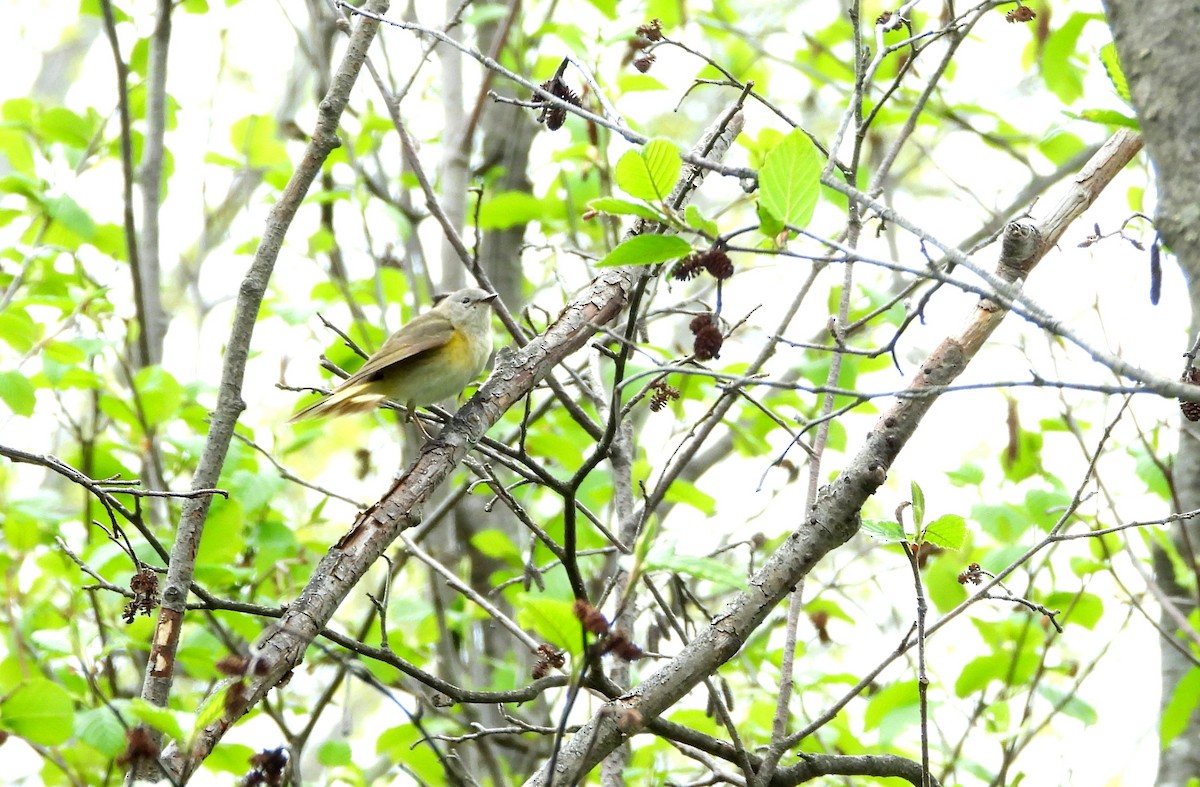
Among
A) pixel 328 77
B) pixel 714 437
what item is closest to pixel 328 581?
pixel 328 77

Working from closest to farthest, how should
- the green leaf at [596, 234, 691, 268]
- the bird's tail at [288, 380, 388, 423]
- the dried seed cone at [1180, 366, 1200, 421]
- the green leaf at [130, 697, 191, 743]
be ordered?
the green leaf at [596, 234, 691, 268], the green leaf at [130, 697, 191, 743], the dried seed cone at [1180, 366, 1200, 421], the bird's tail at [288, 380, 388, 423]

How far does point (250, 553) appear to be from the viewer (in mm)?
4348

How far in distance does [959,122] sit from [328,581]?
148 inches

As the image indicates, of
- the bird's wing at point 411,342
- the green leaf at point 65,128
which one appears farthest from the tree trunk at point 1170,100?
the green leaf at point 65,128

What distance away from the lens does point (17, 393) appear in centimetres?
371

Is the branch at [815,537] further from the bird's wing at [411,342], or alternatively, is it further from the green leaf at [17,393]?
the green leaf at [17,393]

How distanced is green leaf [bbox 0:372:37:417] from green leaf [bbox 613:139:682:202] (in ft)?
8.76

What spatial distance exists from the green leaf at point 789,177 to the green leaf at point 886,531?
0.77 m

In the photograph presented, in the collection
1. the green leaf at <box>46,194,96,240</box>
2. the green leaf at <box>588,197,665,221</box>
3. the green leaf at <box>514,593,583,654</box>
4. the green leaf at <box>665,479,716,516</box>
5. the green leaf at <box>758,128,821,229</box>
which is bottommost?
the green leaf at <box>514,593,583,654</box>

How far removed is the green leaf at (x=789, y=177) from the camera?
188 centimetres

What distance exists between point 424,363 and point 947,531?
7.95 ft

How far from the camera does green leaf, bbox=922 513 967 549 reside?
2391mm

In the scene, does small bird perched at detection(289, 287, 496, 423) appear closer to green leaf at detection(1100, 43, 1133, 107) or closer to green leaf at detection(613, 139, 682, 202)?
green leaf at detection(613, 139, 682, 202)

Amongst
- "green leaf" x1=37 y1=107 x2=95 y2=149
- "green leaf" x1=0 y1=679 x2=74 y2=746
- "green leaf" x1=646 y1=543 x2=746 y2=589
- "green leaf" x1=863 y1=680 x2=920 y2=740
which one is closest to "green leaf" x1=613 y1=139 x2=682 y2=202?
"green leaf" x1=646 y1=543 x2=746 y2=589
